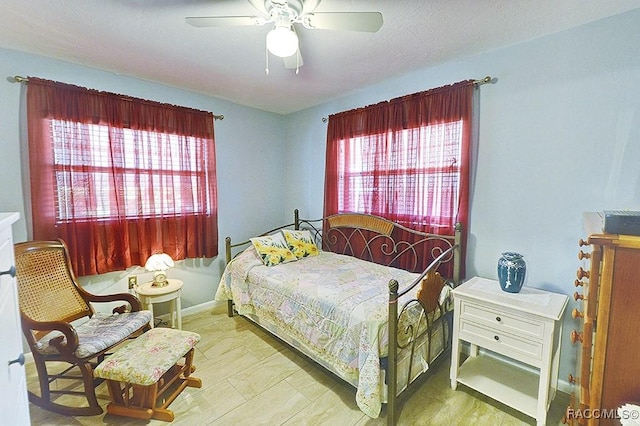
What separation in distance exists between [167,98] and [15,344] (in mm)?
2599

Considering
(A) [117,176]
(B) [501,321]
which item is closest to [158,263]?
(A) [117,176]

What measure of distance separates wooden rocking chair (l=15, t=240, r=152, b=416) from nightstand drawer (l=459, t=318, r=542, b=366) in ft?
7.74

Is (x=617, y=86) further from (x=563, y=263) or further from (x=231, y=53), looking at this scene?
(x=231, y=53)

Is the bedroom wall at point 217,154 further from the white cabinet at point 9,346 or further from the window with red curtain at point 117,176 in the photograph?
the white cabinet at point 9,346

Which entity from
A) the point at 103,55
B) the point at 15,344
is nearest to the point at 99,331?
the point at 15,344

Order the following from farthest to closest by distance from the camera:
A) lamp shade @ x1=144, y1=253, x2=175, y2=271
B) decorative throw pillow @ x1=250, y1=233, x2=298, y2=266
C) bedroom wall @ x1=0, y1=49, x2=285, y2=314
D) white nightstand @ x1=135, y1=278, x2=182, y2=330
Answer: decorative throw pillow @ x1=250, y1=233, x2=298, y2=266
lamp shade @ x1=144, y1=253, x2=175, y2=271
white nightstand @ x1=135, y1=278, x2=182, y2=330
bedroom wall @ x1=0, y1=49, x2=285, y2=314

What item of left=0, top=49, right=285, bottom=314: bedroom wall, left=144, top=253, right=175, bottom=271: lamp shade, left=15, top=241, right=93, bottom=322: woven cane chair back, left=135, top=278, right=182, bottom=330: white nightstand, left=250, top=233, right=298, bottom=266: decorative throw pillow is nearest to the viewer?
left=15, top=241, right=93, bottom=322: woven cane chair back

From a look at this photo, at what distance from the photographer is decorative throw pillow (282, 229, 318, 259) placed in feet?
10.1

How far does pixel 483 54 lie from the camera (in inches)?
86.4

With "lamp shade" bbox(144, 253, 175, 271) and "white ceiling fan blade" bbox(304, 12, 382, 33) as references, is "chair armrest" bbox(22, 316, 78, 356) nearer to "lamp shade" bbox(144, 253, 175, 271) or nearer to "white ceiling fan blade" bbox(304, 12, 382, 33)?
"lamp shade" bbox(144, 253, 175, 271)

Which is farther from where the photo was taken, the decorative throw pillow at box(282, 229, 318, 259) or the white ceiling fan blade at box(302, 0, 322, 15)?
the decorative throw pillow at box(282, 229, 318, 259)

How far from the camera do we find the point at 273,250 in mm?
2896

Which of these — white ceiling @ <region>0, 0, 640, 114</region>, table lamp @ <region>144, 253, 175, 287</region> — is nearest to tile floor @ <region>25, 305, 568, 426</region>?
table lamp @ <region>144, 253, 175, 287</region>

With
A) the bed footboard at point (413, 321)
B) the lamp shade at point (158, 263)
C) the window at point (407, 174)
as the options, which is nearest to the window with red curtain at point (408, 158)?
the window at point (407, 174)
